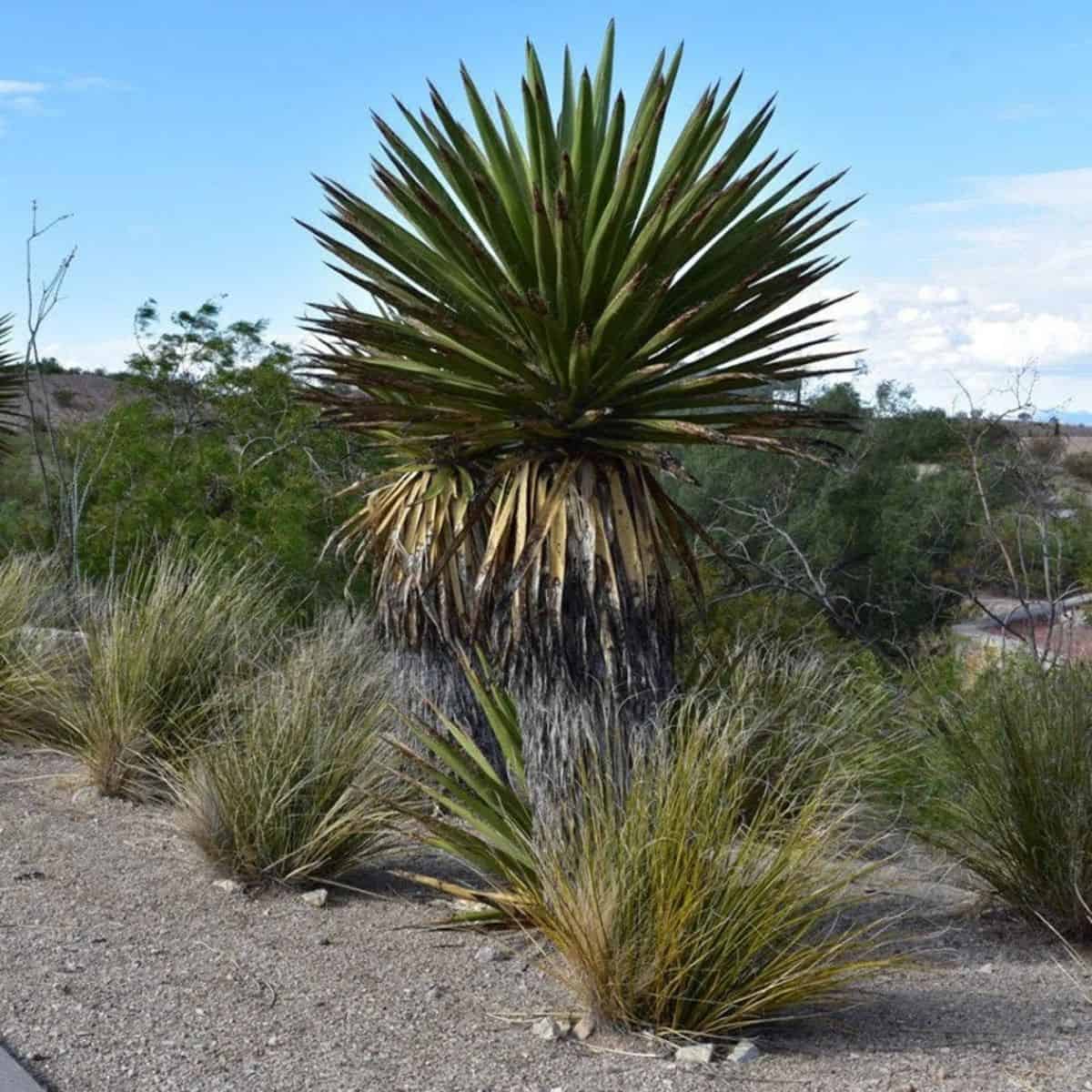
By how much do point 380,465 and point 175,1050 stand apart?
12328mm

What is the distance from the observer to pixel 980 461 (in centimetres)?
1631

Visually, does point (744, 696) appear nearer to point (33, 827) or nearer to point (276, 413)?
point (33, 827)

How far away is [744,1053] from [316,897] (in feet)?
8.52

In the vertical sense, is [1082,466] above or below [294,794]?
above

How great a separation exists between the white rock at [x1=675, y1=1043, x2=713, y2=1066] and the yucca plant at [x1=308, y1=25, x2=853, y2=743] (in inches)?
72.3

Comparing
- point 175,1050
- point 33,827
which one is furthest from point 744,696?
point 175,1050

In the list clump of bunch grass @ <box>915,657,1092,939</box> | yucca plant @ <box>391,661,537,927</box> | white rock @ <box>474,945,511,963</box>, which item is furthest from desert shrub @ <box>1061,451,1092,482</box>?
white rock @ <box>474,945,511,963</box>

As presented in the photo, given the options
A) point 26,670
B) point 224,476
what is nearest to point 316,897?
point 26,670

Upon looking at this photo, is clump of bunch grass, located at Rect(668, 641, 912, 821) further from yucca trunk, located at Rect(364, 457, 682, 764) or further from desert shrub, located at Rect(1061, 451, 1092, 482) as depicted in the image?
desert shrub, located at Rect(1061, 451, 1092, 482)

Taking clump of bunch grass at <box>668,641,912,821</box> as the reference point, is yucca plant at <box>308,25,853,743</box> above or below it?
above

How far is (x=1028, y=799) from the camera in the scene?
7.11m

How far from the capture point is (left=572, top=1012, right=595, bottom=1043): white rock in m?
5.42

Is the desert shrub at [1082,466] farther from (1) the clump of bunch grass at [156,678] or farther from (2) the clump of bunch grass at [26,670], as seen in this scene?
(1) the clump of bunch grass at [156,678]

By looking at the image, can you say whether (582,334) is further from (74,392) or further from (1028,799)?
(74,392)
